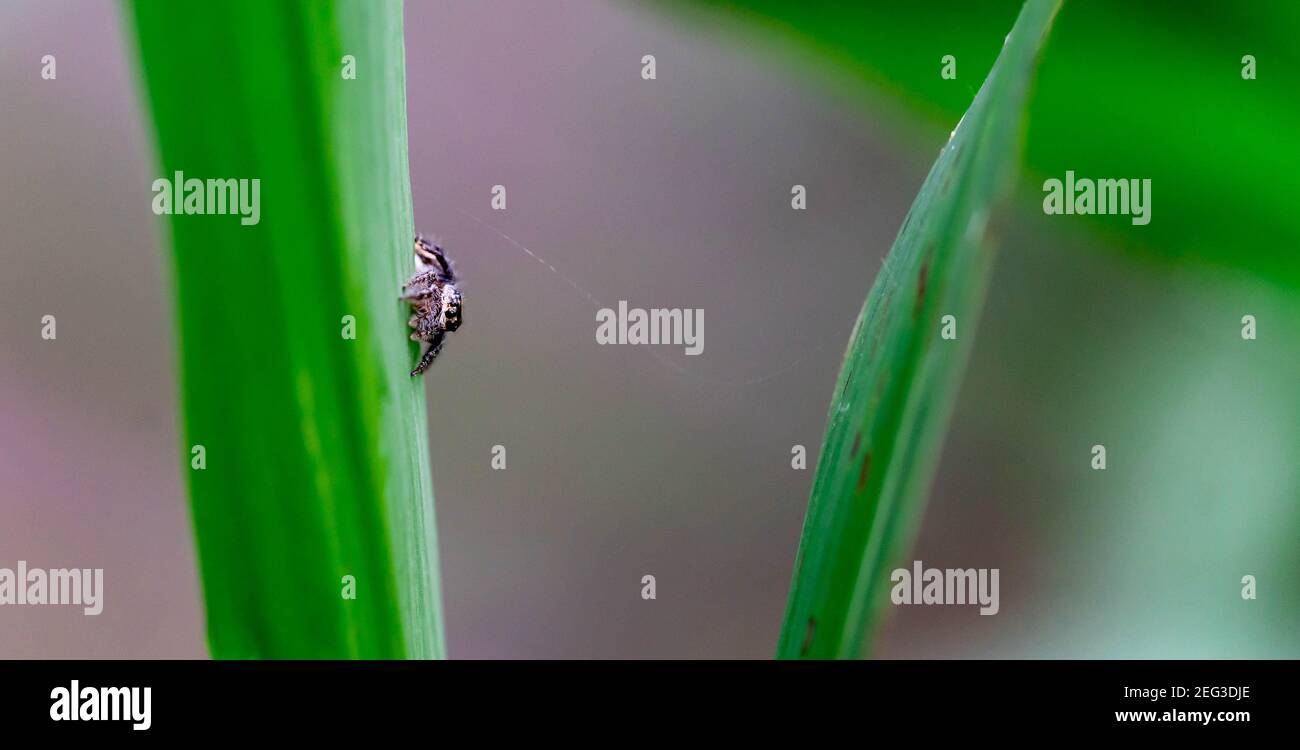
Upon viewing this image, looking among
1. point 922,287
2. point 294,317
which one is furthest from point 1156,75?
point 294,317

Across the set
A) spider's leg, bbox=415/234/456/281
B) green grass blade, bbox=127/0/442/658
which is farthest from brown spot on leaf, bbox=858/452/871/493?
spider's leg, bbox=415/234/456/281

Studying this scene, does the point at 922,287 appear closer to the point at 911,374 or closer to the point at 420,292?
the point at 911,374

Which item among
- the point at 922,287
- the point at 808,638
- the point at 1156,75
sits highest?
the point at 1156,75

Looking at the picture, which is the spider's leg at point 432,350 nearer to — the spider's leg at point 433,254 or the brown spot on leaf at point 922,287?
the spider's leg at point 433,254

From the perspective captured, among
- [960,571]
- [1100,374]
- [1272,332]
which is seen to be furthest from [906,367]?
[960,571]

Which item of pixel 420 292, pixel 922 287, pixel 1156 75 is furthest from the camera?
pixel 1156 75

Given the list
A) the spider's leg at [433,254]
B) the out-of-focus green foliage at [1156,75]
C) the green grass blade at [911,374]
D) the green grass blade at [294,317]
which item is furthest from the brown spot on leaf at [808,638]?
the out-of-focus green foliage at [1156,75]

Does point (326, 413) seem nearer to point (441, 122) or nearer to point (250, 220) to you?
point (250, 220)
